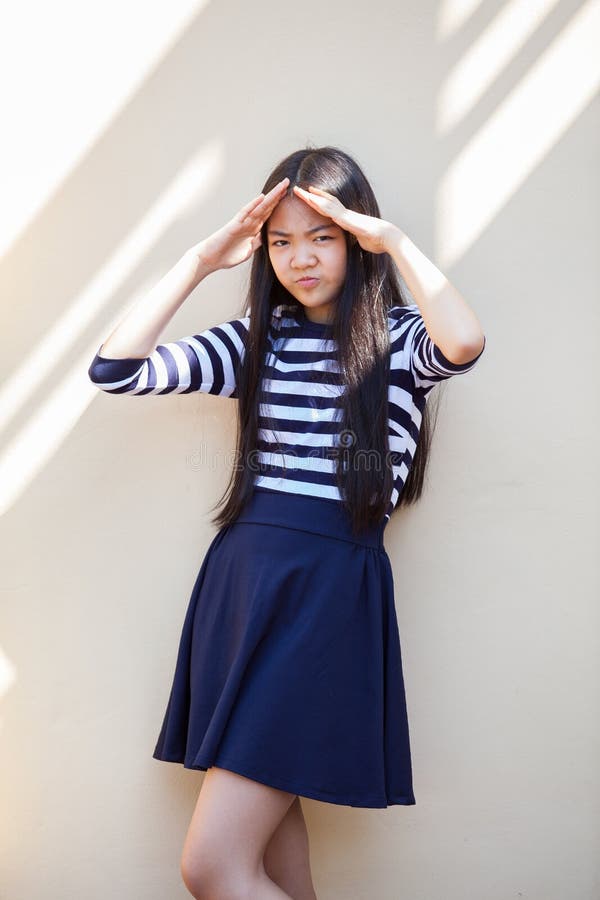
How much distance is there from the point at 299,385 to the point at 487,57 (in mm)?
767

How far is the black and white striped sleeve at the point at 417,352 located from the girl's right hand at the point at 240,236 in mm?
280

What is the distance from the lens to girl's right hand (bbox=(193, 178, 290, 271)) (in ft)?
5.28

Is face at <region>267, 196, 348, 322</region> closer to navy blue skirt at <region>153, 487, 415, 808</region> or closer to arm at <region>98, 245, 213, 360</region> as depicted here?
arm at <region>98, 245, 213, 360</region>

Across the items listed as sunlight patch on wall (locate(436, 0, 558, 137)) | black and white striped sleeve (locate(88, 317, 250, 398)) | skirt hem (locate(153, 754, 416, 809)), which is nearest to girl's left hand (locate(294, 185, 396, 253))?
black and white striped sleeve (locate(88, 317, 250, 398))

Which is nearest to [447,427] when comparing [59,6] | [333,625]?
[333,625]

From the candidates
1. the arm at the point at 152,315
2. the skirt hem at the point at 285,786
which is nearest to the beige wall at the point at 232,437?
the arm at the point at 152,315

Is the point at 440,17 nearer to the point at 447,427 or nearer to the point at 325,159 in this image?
the point at 325,159

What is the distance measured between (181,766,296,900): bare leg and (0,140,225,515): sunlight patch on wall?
74cm

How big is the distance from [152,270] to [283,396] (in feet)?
1.42

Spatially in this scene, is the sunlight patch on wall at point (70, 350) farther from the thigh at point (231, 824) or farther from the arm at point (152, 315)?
the thigh at point (231, 824)

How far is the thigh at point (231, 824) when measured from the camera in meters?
1.49

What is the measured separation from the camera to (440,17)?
6.05ft

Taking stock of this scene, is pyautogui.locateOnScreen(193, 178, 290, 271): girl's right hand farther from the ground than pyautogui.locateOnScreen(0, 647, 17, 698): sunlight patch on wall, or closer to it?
farther from the ground

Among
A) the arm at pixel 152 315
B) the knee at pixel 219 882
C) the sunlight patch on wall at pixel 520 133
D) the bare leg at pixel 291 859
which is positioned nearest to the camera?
the knee at pixel 219 882
